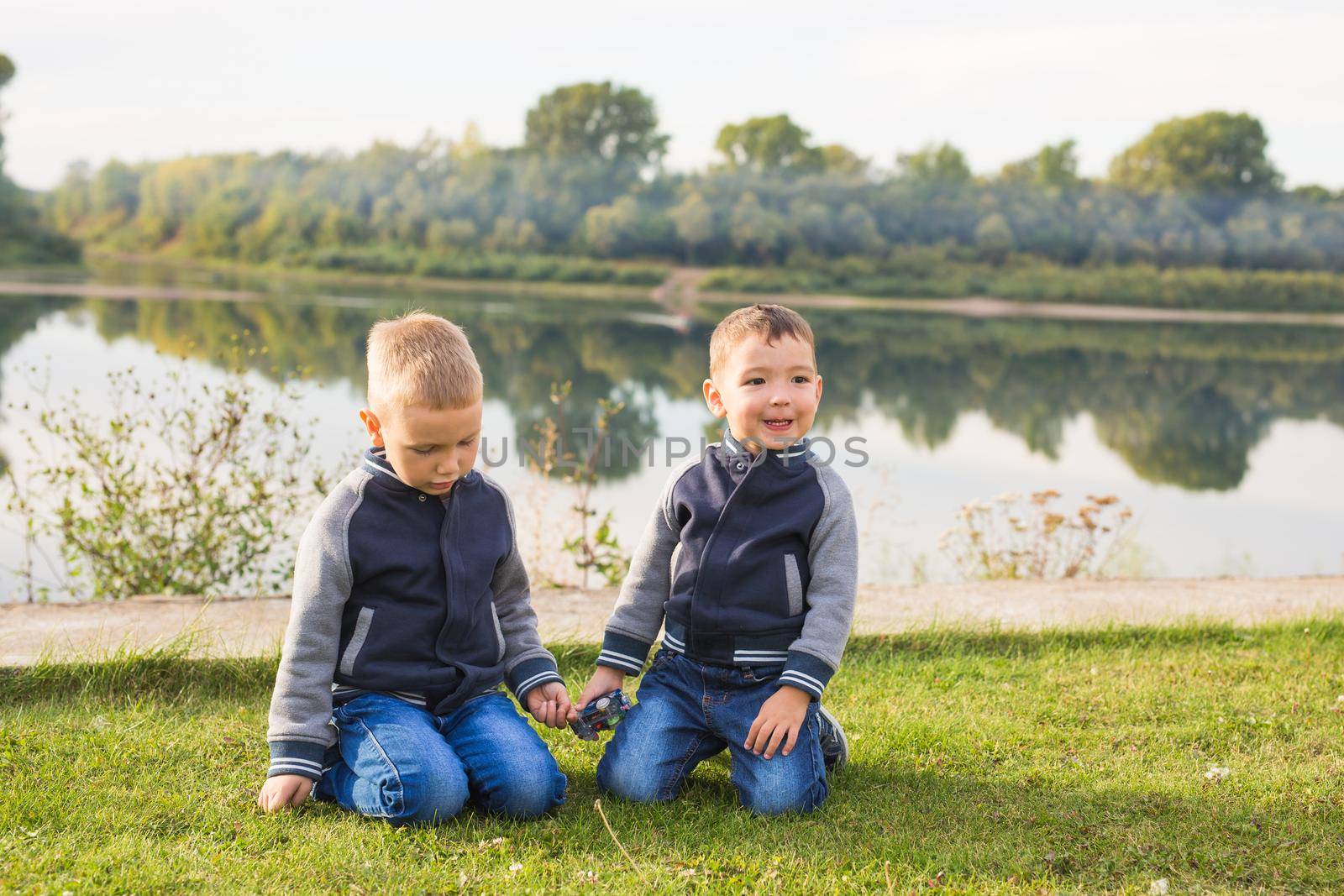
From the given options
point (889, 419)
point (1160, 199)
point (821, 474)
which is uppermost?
point (1160, 199)

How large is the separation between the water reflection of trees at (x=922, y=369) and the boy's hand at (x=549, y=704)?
6.05 meters

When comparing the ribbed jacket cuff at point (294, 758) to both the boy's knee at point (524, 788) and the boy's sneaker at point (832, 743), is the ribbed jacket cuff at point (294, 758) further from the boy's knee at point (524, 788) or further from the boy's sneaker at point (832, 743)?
the boy's sneaker at point (832, 743)

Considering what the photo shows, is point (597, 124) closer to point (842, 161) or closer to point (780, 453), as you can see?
point (842, 161)

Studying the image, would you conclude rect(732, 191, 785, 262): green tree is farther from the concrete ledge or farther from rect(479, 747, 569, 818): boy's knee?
rect(479, 747, 569, 818): boy's knee

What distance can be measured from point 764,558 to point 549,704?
0.67 metres

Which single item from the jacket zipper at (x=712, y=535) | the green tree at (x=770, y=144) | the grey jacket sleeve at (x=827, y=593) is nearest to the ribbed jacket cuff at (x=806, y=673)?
the grey jacket sleeve at (x=827, y=593)

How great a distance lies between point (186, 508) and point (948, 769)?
12.0 feet

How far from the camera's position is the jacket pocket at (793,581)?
9.41 feet

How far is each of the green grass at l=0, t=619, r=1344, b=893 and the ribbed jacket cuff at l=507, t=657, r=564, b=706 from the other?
0.28 meters

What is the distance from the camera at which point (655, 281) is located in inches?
1212

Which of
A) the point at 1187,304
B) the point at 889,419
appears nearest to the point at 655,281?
the point at 1187,304

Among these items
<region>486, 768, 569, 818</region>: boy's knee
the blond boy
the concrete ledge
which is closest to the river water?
the concrete ledge

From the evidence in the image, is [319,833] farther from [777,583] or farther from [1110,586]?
[1110,586]

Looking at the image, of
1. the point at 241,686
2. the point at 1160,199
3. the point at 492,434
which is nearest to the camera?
the point at 241,686
